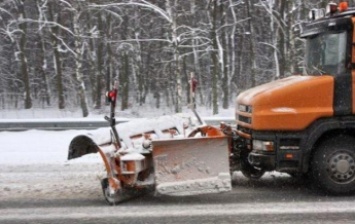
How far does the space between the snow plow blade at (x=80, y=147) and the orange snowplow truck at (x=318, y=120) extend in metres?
2.15

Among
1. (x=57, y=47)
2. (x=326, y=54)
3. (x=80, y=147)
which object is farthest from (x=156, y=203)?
(x=57, y=47)

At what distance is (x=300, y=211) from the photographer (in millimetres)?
6066

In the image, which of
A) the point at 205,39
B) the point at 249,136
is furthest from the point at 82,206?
the point at 205,39

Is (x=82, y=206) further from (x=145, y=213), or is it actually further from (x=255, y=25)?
(x=255, y=25)

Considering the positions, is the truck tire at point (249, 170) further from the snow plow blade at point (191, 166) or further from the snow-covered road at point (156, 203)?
the snow plow blade at point (191, 166)

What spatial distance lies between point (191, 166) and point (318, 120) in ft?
5.63

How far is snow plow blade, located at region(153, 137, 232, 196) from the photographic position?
6.38 m

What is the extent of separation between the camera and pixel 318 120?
21.5 ft

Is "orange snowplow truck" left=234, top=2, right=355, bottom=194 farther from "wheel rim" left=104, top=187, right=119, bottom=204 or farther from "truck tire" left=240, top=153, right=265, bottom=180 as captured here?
"wheel rim" left=104, top=187, right=119, bottom=204

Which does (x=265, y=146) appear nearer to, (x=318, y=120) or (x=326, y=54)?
(x=318, y=120)

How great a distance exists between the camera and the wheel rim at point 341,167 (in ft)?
21.6

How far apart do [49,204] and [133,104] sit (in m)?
22.1

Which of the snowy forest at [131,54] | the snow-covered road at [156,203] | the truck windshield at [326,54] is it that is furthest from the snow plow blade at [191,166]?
the snowy forest at [131,54]

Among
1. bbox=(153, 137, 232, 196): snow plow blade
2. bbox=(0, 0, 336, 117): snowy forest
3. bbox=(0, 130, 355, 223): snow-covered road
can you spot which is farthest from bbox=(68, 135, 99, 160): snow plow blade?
bbox=(0, 0, 336, 117): snowy forest
